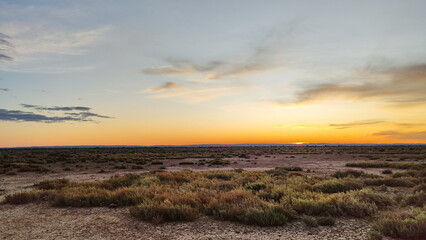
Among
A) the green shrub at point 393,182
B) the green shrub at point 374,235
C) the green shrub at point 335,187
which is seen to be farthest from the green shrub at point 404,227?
the green shrub at point 393,182

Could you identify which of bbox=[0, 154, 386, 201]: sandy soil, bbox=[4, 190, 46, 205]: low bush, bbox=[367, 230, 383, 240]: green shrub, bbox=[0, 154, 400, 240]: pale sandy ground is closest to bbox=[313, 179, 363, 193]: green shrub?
bbox=[0, 154, 400, 240]: pale sandy ground

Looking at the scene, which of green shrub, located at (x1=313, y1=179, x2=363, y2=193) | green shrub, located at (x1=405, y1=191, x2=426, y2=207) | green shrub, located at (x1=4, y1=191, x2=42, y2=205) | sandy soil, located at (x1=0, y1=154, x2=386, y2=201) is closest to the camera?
green shrub, located at (x1=405, y1=191, x2=426, y2=207)

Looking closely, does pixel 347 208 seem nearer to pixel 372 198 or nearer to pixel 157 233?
pixel 372 198

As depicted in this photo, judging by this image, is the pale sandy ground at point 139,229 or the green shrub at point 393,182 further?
the green shrub at point 393,182

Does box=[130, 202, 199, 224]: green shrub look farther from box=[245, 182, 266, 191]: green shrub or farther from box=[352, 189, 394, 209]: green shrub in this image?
box=[352, 189, 394, 209]: green shrub

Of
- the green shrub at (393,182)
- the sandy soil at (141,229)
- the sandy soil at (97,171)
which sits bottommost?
the sandy soil at (97,171)

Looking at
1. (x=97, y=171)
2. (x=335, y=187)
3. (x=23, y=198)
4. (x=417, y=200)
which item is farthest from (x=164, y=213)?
(x=97, y=171)

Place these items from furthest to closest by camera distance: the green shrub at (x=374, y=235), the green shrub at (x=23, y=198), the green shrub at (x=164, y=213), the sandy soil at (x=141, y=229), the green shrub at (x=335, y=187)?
1. the green shrub at (x=335, y=187)
2. the green shrub at (x=23, y=198)
3. the green shrub at (x=164, y=213)
4. the sandy soil at (x=141, y=229)
5. the green shrub at (x=374, y=235)

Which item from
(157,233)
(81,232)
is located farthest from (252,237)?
(81,232)

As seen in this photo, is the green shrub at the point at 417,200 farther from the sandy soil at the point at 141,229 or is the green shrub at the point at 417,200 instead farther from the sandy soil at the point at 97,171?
the sandy soil at the point at 97,171

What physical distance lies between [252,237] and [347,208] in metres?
3.83

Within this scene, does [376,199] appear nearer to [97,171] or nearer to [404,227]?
[404,227]

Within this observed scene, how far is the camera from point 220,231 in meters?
7.21

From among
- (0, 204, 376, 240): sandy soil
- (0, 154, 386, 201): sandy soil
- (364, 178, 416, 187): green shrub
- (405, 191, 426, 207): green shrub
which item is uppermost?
(405, 191, 426, 207): green shrub
